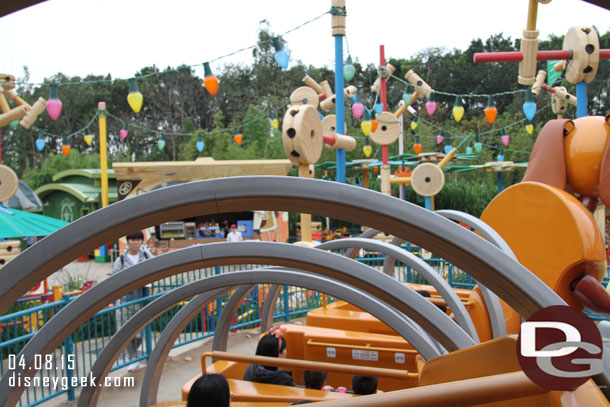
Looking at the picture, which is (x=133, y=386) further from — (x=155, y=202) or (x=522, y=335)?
(x=522, y=335)

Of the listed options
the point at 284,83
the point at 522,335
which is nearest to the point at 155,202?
the point at 522,335

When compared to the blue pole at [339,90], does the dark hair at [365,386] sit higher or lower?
lower

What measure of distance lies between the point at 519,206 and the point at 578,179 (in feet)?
1.99

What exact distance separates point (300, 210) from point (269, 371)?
3075 millimetres

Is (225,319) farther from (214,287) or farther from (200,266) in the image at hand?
(200,266)

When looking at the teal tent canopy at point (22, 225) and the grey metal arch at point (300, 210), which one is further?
the teal tent canopy at point (22, 225)

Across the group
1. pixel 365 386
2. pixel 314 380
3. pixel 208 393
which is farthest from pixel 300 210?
pixel 314 380

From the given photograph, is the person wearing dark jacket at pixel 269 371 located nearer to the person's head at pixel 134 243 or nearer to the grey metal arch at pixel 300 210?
the person's head at pixel 134 243

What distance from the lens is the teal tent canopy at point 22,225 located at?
8.81 m

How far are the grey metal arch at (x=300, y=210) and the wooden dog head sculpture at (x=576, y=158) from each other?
3.36 meters

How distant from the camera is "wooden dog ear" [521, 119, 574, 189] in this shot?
423 cm

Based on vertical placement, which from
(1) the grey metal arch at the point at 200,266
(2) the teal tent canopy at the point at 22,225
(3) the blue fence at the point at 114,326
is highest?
(1) the grey metal arch at the point at 200,266

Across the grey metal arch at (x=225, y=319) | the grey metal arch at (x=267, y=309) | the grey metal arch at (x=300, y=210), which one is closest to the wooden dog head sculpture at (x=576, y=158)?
the grey metal arch at (x=225, y=319)

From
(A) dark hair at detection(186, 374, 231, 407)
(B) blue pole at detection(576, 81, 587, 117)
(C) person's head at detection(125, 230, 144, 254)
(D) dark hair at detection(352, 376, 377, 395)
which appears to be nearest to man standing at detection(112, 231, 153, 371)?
(C) person's head at detection(125, 230, 144, 254)
